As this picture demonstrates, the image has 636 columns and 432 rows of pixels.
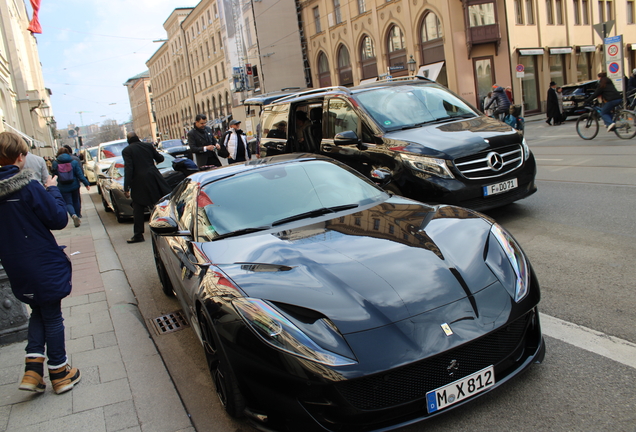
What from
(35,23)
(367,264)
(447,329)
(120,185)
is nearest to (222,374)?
(367,264)

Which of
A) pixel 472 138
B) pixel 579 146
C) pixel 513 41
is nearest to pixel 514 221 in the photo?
pixel 472 138

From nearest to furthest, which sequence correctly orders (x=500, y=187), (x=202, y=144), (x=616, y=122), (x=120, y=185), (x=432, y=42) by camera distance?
(x=500, y=187) < (x=202, y=144) < (x=120, y=185) < (x=616, y=122) < (x=432, y=42)

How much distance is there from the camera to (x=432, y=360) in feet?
8.16

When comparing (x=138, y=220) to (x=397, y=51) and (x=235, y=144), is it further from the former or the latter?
(x=397, y=51)

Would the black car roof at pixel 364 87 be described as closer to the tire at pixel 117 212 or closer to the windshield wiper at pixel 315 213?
the windshield wiper at pixel 315 213

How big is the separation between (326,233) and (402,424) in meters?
1.38

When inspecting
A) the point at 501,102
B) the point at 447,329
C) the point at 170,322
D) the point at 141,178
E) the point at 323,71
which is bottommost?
the point at 170,322

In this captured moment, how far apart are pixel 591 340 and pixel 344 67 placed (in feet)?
134

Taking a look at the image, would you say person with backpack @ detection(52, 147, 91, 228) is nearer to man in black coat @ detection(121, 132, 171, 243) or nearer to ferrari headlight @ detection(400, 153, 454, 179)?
man in black coat @ detection(121, 132, 171, 243)

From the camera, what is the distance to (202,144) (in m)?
10.7

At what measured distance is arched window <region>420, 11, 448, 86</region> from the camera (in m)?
32.2

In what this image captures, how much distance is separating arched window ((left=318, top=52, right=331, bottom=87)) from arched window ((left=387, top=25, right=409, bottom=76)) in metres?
9.60

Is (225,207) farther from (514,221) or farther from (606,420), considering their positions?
(514,221)

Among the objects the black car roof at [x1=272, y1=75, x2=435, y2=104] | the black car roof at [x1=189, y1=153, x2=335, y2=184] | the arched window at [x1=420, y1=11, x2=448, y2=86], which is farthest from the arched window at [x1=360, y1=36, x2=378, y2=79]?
the black car roof at [x1=189, y1=153, x2=335, y2=184]
